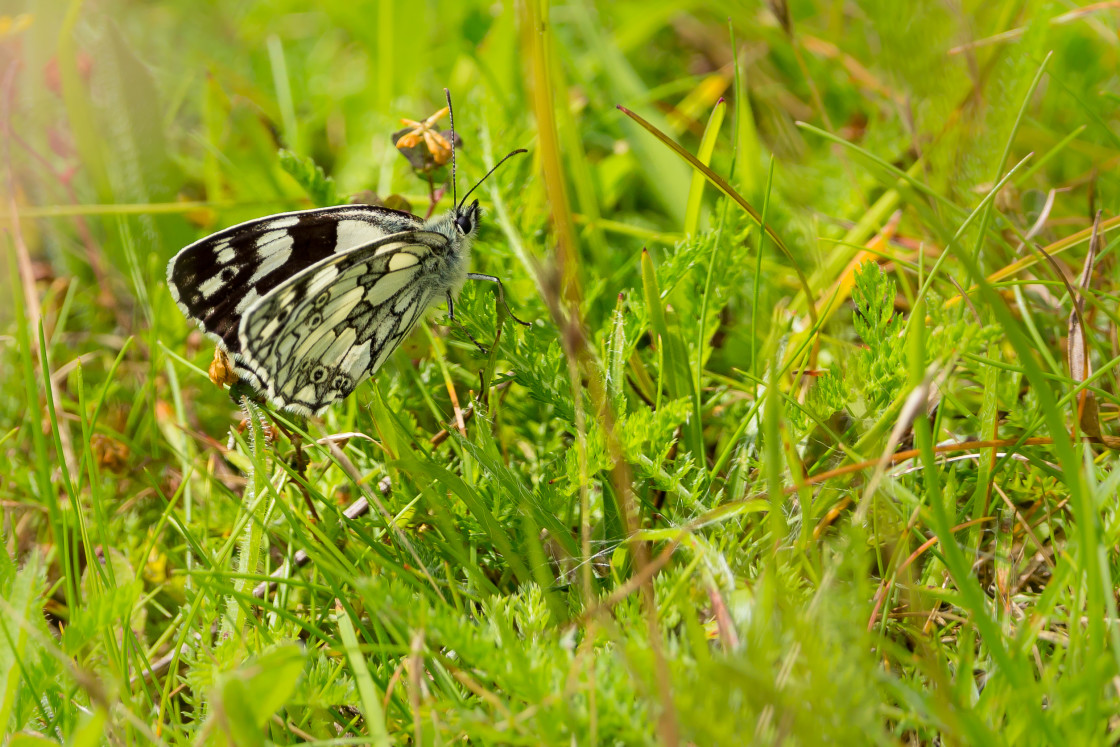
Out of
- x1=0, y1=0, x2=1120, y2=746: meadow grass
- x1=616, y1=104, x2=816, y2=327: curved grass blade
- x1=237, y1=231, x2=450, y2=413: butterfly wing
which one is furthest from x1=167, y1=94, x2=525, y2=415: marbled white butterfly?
x1=616, y1=104, x2=816, y2=327: curved grass blade

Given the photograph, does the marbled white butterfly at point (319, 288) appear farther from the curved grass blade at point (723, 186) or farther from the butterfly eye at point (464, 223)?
the curved grass blade at point (723, 186)

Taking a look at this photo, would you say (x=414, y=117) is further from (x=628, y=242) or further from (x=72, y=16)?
(x=72, y=16)

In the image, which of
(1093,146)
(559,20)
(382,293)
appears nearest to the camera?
(382,293)

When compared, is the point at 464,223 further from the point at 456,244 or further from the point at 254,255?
the point at 254,255

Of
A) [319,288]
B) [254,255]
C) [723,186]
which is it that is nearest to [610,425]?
[723,186]

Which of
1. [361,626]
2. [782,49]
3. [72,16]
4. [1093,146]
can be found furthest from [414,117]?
[1093,146]

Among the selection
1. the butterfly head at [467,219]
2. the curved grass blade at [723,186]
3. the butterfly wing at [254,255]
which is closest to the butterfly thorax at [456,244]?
the butterfly head at [467,219]

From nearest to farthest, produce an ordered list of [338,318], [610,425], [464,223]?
[610,425] < [338,318] < [464,223]
